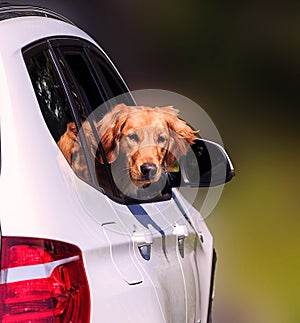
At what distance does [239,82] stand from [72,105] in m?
8.28

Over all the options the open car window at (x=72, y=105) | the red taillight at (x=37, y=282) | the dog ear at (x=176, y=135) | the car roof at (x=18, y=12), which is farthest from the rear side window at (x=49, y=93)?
the dog ear at (x=176, y=135)

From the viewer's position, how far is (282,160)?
32.7 ft

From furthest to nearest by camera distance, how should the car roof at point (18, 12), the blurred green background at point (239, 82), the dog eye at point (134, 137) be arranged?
the blurred green background at point (239, 82)
the dog eye at point (134, 137)
the car roof at point (18, 12)

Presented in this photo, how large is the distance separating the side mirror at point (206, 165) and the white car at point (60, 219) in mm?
467

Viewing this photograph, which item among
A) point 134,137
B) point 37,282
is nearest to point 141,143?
point 134,137

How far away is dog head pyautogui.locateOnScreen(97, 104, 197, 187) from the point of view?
3951mm

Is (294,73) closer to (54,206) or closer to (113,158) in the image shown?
(113,158)

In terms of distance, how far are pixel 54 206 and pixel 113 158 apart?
1.38 m

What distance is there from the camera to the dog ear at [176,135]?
170 inches

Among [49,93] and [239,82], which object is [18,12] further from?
[239,82]

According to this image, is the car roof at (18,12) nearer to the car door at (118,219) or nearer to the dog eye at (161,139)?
the car door at (118,219)

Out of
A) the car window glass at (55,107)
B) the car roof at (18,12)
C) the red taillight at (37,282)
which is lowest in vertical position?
the red taillight at (37,282)

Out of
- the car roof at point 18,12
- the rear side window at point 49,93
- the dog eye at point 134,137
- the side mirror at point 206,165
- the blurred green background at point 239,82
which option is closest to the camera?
the rear side window at point 49,93

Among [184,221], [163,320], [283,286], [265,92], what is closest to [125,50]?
[265,92]
